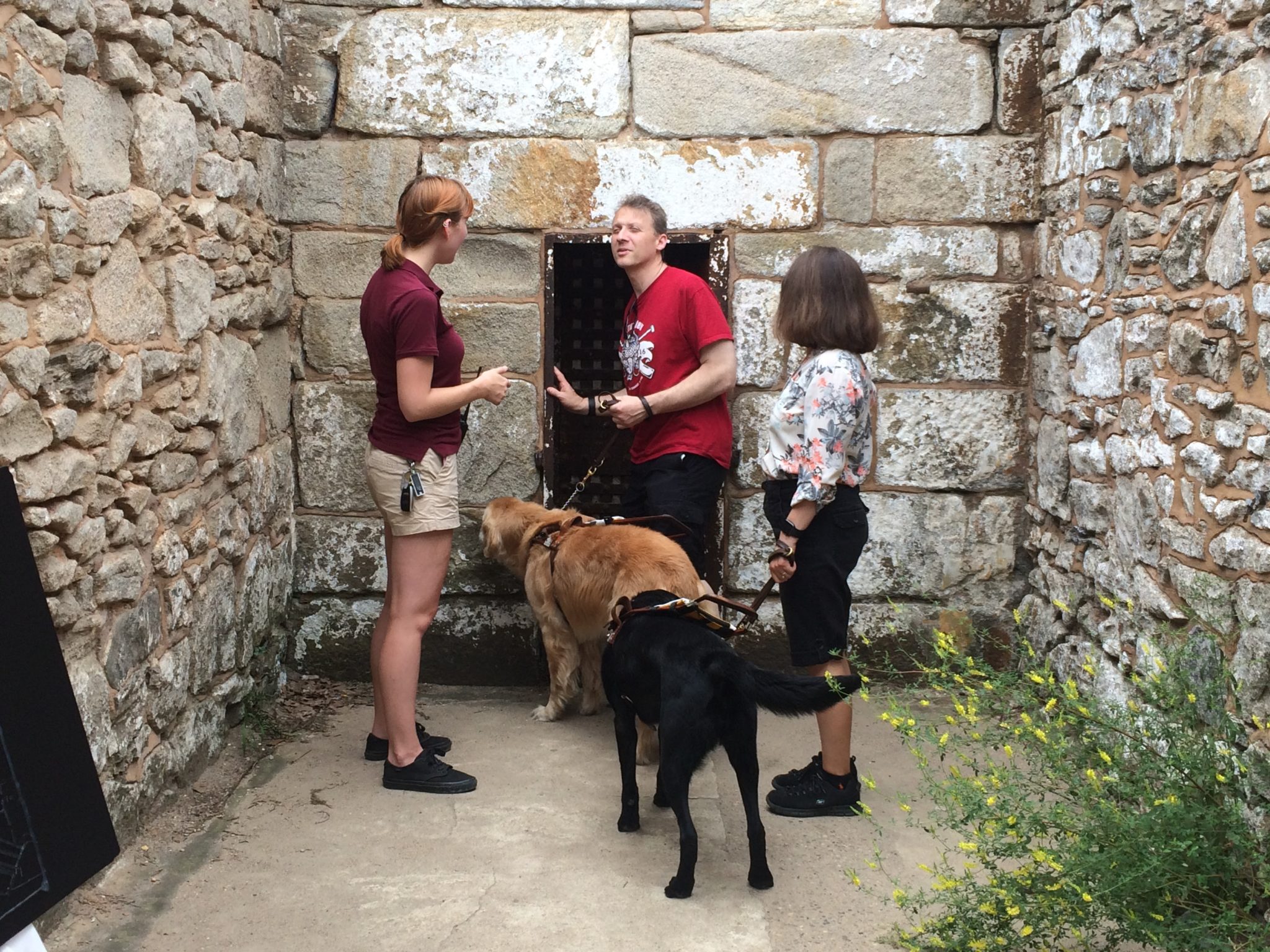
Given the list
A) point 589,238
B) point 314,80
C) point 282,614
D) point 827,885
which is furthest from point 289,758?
point 314,80

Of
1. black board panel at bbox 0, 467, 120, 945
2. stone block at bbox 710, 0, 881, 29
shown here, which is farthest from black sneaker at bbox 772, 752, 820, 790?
stone block at bbox 710, 0, 881, 29

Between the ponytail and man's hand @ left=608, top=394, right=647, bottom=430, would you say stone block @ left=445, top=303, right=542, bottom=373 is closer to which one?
man's hand @ left=608, top=394, right=647, bottom=430

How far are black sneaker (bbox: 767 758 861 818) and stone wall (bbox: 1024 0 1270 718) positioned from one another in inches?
32.3

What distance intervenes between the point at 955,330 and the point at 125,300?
9.47 ft

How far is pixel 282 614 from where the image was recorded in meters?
4.52

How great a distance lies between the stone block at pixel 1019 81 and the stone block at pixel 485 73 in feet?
4.52

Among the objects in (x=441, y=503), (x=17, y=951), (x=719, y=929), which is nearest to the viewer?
(x=17, y=951)

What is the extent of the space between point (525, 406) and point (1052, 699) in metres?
2.49

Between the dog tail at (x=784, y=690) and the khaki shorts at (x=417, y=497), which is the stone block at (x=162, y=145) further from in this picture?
the dog tail at (x=784, y=690)

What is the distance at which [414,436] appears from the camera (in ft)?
11.6

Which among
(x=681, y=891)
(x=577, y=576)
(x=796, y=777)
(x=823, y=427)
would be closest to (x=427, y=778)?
(x=577, y=576)

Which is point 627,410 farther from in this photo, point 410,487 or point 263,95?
point 263,95

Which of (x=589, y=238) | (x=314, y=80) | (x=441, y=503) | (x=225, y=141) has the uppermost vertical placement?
(x=314, y=80)

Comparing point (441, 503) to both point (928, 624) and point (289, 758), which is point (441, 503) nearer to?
point (289, 758)
